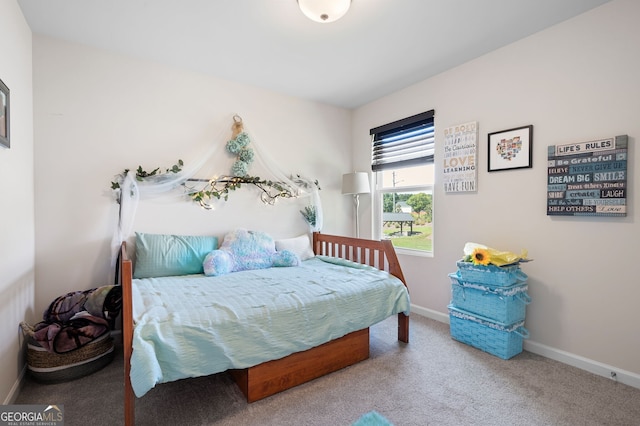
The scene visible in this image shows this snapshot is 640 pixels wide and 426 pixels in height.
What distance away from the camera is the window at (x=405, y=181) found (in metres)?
3.14

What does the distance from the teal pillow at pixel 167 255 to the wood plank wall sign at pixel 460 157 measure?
7.89 ft

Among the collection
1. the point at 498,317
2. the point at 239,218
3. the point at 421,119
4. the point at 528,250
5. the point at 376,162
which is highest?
the point at 421,119

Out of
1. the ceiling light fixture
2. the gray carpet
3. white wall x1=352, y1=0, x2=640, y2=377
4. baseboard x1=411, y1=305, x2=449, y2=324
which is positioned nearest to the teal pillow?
the gray carpet

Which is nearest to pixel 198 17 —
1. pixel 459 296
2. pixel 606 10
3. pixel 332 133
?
pixel 332 133

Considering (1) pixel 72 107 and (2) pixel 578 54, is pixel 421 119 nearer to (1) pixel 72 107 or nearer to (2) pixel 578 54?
(2) pixel 578 54

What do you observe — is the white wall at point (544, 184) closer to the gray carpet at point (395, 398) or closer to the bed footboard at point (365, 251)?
the gray carpet at point (395, 398)

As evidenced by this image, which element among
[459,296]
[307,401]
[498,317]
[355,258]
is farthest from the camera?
[355,258]

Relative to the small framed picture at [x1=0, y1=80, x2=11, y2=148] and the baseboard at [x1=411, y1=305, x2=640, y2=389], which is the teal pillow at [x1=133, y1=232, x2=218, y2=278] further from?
the baseboard at [x1=411, y1=305, x2=640, y2=389]

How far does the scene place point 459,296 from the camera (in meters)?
2.50

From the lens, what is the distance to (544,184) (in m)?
2.25

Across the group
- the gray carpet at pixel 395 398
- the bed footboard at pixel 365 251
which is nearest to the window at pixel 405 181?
the bed footboard at pixel 365 251

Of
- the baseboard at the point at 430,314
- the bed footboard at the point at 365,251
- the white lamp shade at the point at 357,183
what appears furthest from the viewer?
the white lamp shade at the point at 357,183

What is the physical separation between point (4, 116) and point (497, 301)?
11.1 feet

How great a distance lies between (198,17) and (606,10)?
2732mm
